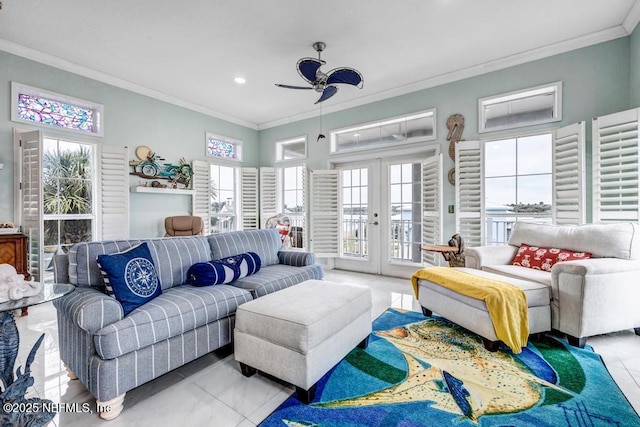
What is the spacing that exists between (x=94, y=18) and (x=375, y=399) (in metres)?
4.08

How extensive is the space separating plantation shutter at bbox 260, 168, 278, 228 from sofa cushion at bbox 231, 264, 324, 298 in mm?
2805

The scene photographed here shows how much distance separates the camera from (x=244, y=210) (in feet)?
19.4

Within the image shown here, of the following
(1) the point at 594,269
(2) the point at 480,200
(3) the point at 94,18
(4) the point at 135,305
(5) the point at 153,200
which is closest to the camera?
(4) the point at 135,305

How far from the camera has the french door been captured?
4359 mm

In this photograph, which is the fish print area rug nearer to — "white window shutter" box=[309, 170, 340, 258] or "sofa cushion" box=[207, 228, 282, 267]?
"sofa cushion" box=[207, 228, 282, 267]

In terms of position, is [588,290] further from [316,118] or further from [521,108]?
[316,118]

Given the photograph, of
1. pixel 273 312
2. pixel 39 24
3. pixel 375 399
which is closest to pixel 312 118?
pixel 39 24

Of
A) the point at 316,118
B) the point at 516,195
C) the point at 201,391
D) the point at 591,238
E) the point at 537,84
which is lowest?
the point at 201,391

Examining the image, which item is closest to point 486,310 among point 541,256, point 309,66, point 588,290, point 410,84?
point 588,290

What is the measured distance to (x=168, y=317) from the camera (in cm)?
178

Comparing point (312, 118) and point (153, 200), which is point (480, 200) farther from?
point (153, 200)

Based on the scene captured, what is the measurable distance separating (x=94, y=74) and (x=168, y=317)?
387cm

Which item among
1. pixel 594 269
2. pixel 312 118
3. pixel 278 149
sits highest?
pixel 312 118

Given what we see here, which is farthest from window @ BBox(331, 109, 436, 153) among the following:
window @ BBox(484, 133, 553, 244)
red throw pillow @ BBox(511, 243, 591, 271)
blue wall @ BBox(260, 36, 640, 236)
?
red throw pillow @ BBox(511, 243, 591, 271)
